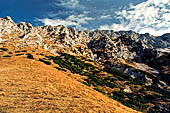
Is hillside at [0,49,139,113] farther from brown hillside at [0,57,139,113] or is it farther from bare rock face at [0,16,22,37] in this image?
bare rock face at [0,16,22,37]

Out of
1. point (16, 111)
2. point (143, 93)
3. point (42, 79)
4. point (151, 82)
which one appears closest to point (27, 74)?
point (42, 79)

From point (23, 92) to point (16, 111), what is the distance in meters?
4.35

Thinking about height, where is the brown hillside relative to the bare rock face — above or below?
below

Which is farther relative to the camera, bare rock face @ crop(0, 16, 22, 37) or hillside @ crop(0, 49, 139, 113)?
bare rock face @ crop(0, 16, 22, 37)

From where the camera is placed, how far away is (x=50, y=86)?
63.4 ft

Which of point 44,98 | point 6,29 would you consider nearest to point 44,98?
point 44,98

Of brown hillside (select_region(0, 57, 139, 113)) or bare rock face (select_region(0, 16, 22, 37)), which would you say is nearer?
brown hillside (select_region(0, 57, 139, 113))

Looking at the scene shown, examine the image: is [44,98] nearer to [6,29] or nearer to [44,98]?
[44,98]

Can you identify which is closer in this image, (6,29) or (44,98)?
(44,98)

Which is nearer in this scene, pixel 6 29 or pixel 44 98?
pixel 44 98

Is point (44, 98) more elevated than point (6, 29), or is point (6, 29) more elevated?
point (6, 29)

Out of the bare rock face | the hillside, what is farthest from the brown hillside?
the bare rock face

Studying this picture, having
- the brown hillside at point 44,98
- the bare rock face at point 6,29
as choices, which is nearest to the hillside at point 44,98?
the brown hillside at point 44,98

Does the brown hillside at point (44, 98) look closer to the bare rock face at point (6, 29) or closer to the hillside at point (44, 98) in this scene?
the hillside at point (44, 98)
